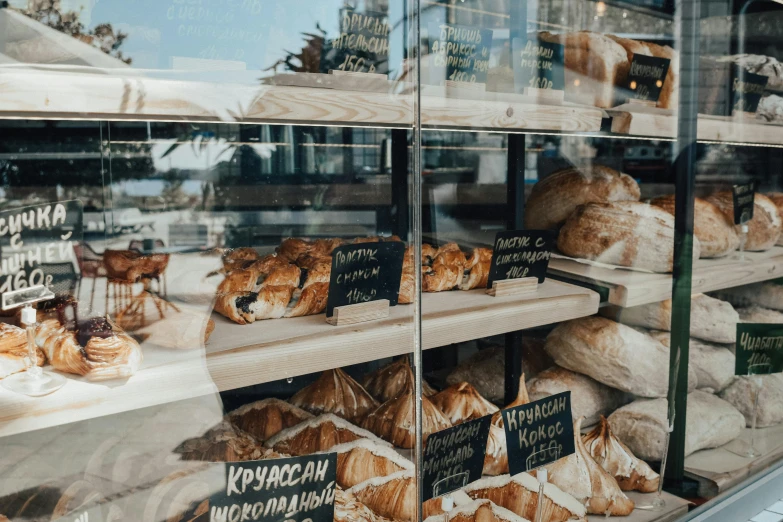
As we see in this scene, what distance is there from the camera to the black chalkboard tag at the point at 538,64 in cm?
148

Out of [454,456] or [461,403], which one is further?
[461,403]

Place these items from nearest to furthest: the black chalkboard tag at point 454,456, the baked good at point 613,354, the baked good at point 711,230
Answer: the black chalkboard tag at point 454,456 → the baked good at point 613,354 → the baked good at point 711,230

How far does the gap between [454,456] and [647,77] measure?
1.10 meters

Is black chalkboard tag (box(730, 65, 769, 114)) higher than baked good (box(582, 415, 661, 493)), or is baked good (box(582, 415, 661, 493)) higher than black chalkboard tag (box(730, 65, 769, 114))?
black chalkboard tag (box(730, 65, 769, 114))

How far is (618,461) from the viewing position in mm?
1603

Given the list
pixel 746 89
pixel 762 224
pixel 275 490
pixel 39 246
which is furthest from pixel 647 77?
pixel 39 246

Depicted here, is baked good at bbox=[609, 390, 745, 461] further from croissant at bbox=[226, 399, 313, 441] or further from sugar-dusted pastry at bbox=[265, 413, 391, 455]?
croissant at bbox=[226, 399, 313, 441]

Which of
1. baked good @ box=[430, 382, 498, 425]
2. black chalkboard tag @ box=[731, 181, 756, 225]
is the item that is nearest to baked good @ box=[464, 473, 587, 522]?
baked good @ box=[430, 382, 498, 425]

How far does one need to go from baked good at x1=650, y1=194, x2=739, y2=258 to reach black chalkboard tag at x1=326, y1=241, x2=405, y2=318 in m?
1.06

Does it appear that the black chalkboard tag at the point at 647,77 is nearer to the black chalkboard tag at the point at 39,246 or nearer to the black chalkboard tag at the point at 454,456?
the black chalkboard tag at the point at 454,456

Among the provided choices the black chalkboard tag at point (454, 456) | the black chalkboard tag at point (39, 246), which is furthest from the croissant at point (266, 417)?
the black chalkboard tag at point (39, 246)

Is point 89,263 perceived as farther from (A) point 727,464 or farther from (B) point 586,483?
(A) point 727,464

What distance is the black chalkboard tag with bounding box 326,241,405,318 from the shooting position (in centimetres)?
118

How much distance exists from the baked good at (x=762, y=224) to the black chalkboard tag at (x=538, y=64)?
0.79 meters
